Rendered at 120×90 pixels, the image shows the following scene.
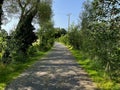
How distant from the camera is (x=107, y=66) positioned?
13.5 metres

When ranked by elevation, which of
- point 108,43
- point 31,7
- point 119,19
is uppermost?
point 31,7

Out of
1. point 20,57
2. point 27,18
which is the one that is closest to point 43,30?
point 27,18

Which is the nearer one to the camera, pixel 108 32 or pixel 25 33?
pixel 108 32

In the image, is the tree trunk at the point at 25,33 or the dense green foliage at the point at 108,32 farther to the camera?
the tree trunk at the point at 25,33

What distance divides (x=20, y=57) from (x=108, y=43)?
11970 mm

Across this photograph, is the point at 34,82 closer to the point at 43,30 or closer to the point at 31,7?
the point at 31,7

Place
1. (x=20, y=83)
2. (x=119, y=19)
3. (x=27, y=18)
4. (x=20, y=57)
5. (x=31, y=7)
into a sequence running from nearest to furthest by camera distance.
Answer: (x=119, y=19)
(x=20, y=83)
(x=20, y=57)
(x=27, y=18)
(x=31, y=7)

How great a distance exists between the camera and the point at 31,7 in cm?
3231

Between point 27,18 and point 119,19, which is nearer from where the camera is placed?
point 119,19

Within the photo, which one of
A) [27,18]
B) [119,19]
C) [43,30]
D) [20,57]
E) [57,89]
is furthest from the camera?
[43,30]

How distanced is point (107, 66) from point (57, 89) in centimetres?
301

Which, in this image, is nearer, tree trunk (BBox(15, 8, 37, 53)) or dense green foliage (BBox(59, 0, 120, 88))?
dense green foliage (BBox(59, 0, 120, 88))

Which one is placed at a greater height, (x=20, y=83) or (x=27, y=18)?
(x=27, y=18)

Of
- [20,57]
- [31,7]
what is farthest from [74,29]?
[20,57]
